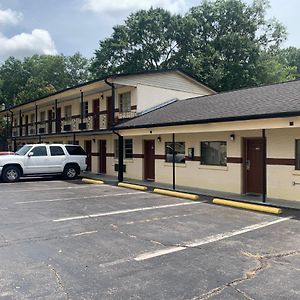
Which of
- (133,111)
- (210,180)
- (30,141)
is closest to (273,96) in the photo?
(210,180)

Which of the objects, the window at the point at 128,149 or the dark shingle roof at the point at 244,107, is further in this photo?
the window at the point at 128,149

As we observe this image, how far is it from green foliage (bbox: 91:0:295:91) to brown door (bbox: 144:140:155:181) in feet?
63.1

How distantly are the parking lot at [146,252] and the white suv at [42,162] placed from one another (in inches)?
277

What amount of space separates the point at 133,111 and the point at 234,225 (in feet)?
39.4

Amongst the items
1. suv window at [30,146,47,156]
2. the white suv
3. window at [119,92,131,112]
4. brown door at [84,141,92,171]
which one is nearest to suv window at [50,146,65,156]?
the white suv

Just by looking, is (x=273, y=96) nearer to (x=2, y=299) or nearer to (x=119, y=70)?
(x=2, y=299)

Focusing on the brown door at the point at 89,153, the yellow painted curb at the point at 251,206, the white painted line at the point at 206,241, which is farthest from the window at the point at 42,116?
the white painted line at the point at 206,241

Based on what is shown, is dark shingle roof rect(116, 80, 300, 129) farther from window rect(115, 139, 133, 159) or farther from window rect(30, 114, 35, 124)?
window rect(30, 114, 35, 124)

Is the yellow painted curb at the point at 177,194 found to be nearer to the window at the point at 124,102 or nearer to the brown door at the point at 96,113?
the window at the point at 124,102

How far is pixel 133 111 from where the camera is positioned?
19.2 m

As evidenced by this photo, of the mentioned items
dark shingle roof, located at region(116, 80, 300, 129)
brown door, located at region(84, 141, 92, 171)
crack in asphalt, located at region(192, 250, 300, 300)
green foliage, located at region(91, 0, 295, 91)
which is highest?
green foliage, located at region(91, 0, 295, 91)

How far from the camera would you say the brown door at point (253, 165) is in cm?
1252

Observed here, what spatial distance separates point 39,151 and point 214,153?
903cm

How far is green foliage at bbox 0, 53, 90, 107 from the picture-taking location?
58.8 meters
